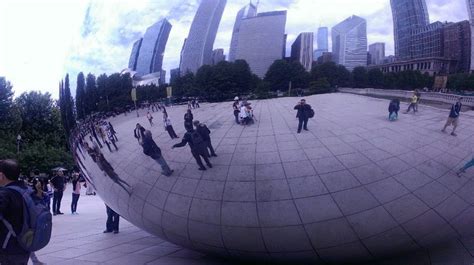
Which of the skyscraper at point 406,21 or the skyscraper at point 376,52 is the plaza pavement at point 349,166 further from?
the skyscraper at point 406,21

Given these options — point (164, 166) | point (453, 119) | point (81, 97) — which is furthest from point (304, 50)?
point (81, 97)

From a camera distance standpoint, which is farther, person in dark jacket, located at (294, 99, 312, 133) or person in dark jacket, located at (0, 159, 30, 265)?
person in dark jacket, located at (0, 159, 30, 265)

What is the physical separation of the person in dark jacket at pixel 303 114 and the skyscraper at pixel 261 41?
0.47 meters

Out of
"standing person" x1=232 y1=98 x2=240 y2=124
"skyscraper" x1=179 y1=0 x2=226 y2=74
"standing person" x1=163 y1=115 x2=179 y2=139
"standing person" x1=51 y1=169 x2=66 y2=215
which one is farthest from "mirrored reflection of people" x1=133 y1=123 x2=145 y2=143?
"standing person" x1=51 y1=169 x2=66 y2=215

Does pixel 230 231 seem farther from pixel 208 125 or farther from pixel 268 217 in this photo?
pixel 208 125

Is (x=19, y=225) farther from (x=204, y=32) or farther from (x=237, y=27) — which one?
(x=237, y=27)

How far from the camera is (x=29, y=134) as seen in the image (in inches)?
1806

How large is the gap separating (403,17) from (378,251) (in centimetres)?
213

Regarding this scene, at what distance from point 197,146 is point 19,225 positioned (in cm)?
174

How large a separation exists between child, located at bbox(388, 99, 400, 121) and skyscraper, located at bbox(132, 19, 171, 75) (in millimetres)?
2188

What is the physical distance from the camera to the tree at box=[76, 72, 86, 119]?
4723mm

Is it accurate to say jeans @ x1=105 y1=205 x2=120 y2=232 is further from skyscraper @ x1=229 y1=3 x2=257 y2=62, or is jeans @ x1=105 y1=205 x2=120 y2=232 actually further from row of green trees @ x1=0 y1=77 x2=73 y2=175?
row of green trees @ x1=0 y1=77 x2=73 y2=175

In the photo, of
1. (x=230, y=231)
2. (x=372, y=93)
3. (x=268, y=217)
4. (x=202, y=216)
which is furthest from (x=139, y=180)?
(x=372, y=93)

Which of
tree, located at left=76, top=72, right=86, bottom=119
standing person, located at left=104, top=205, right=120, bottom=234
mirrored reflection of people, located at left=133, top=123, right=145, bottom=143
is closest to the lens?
mirrored reflection of people, located at left=133, top=123, right=145, bottom=143
